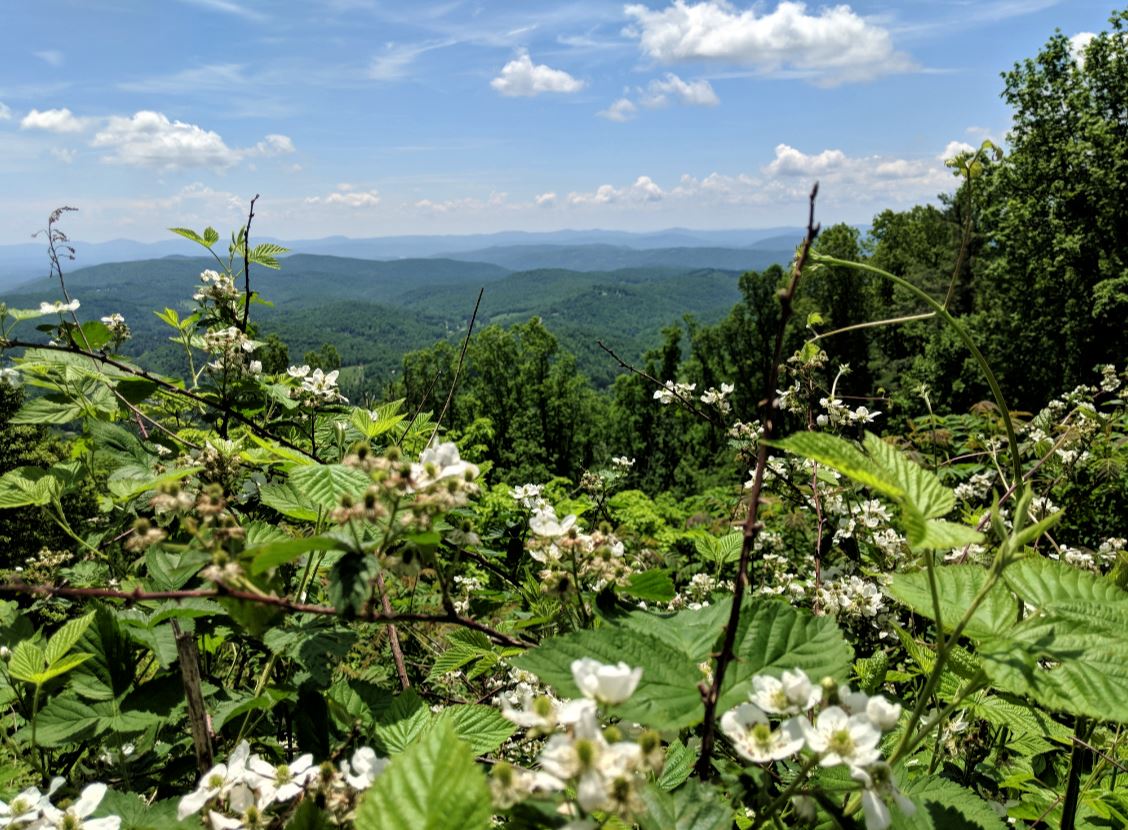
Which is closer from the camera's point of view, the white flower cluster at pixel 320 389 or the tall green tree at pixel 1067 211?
the white flower cluster at pixel 320 389

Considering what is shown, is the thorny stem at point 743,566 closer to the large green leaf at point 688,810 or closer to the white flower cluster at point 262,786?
the large green leaf at point 688,810

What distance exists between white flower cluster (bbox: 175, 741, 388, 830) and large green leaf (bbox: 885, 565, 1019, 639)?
3.01 ft

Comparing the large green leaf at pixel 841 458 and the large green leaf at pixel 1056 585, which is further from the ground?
the large green leaf at pixel 841 458

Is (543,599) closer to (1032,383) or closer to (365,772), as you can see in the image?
(365,772)

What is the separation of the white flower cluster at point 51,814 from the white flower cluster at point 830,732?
37.0 inches

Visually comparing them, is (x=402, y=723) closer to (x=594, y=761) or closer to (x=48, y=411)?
(x=594, y=761)

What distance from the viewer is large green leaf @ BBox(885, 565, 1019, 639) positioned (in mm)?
1052

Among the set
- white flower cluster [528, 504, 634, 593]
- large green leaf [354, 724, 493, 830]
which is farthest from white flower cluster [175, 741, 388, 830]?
white flower cluster [528, 504, 634, 593]

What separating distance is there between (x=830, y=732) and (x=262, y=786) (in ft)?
2.76

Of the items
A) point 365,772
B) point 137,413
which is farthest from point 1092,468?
point 137,413

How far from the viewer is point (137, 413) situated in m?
2.07

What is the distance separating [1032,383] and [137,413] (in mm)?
28889

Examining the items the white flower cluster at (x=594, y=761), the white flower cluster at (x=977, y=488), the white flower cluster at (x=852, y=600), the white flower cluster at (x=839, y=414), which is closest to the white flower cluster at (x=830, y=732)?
the white flower cluster at (x=594, y=761)

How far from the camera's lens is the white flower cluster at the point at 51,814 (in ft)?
3.23
